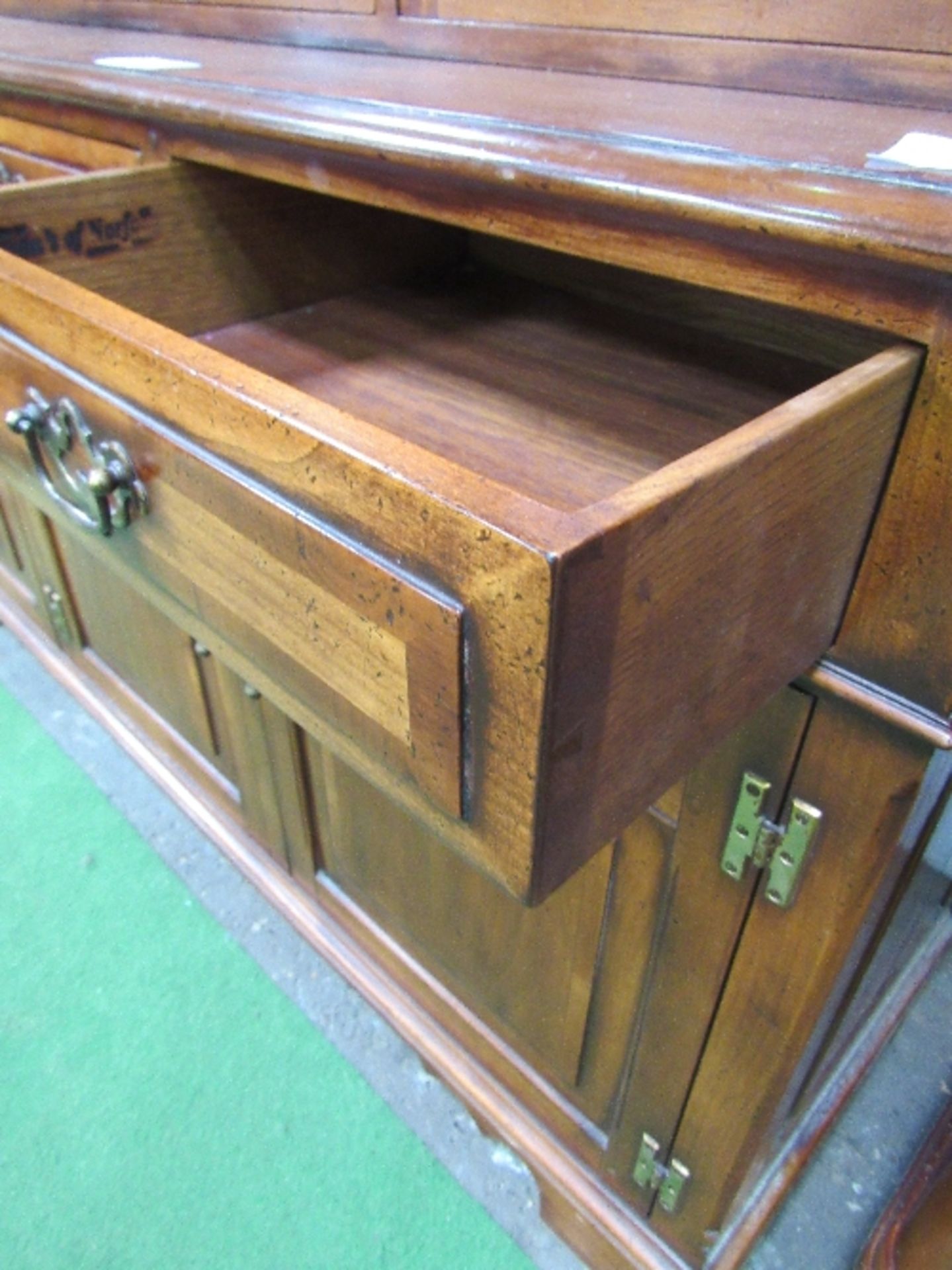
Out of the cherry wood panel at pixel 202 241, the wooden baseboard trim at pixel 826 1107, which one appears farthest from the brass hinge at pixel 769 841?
the cherry wood panel at pixel 202 241

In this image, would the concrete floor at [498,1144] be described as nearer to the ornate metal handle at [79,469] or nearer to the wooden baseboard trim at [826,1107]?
the wooden baseboard trim at [826,1107]

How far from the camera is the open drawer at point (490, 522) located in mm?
325

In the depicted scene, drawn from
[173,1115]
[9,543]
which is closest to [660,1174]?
[173,1115]

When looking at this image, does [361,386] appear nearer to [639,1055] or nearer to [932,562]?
[932,562]

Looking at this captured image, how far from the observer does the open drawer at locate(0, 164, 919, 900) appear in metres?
0.33

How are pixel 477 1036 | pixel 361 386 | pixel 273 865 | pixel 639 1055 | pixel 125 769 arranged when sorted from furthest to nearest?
1. pixel 125 769
2. pixel 273 865
3. pixel 477 1036
4. pixel 639 1055
5. pixel 361 386

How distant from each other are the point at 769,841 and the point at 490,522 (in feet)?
1.19

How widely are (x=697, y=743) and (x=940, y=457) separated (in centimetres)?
16

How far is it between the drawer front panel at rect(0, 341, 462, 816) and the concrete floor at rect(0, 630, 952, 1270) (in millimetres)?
574

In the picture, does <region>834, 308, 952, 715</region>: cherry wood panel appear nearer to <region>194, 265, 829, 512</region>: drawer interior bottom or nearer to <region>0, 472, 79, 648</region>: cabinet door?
<region>194, 265, 829, 512</region>: drawer interior bottom

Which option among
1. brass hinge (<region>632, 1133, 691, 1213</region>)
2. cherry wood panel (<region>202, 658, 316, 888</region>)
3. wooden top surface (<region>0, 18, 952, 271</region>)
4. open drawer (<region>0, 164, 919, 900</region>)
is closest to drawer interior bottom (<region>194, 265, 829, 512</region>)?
open drawer (<region>0, 164, 919, 900</region>)

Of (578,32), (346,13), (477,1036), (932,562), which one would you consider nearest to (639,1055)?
(477,1036)

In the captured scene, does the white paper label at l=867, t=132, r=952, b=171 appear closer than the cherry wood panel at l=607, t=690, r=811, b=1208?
Yes

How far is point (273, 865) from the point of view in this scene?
121cm
